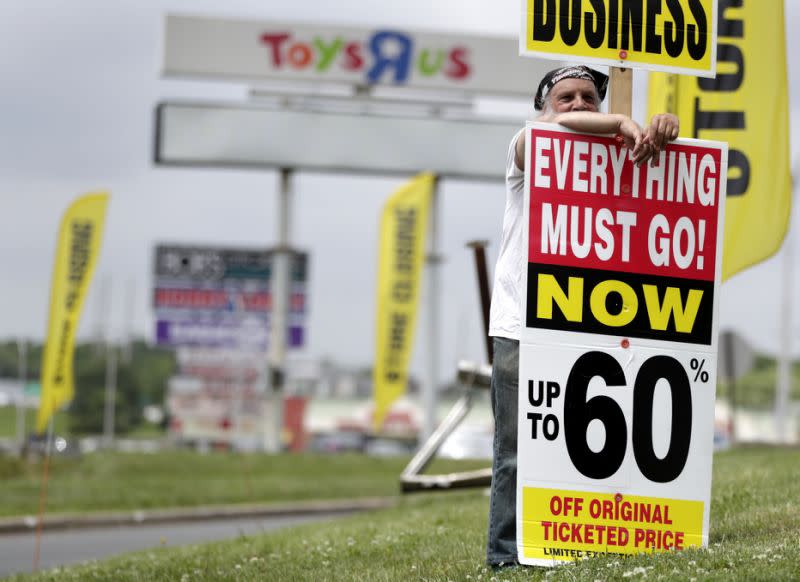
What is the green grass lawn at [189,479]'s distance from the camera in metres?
20.0

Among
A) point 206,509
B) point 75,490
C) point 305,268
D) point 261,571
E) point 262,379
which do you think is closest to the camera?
point 261,571

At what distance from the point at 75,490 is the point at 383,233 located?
12.3 metres

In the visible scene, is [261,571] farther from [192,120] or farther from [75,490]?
[192,120]

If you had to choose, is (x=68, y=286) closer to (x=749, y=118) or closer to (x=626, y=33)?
(x=749, y=118)

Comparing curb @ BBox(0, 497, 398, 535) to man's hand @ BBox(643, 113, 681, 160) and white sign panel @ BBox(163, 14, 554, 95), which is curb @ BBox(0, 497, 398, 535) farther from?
white sign panel @ BBox(163, 14, 554, 95)

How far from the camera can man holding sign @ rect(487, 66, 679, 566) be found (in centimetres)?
586

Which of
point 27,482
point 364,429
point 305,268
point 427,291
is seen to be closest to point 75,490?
point 27,482

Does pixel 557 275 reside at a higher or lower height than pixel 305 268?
higher

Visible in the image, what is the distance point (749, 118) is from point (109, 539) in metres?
8.90

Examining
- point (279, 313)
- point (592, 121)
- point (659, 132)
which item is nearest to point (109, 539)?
point (592, 121)

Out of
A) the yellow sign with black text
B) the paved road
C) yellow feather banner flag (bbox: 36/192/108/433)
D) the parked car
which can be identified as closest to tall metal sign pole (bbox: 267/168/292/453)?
yellow feather banner flag (bbox: 36/192/108/433)

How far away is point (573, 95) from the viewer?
6.07 meters

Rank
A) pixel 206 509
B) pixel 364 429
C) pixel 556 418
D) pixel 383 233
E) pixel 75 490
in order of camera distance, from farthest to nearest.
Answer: pixel 364 429 → pixel 383 233 → pixel 75 490 → pixel 206 509 → pixel 556 418

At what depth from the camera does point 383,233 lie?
31.6m
